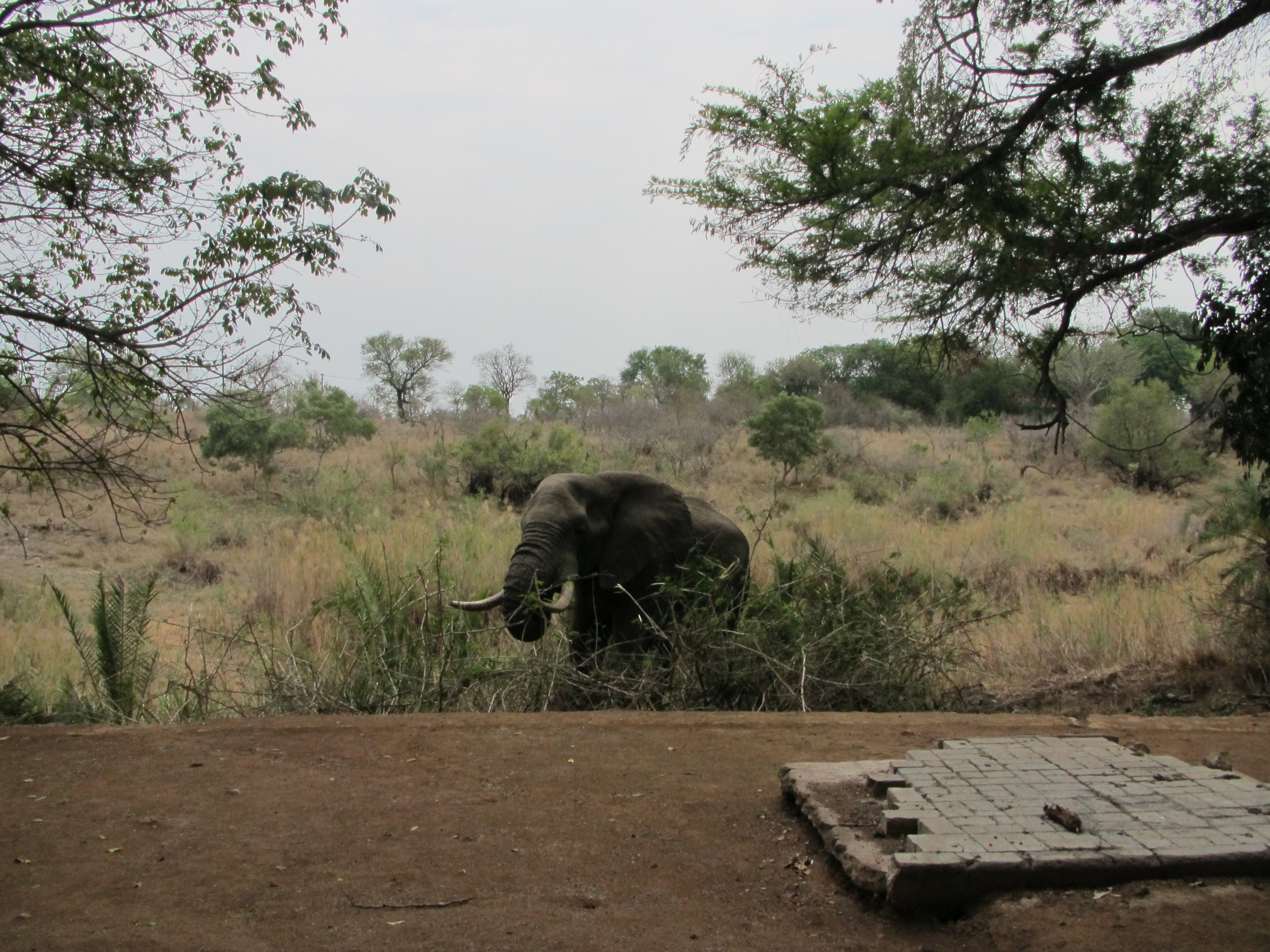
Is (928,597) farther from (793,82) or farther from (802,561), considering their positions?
(793,82)

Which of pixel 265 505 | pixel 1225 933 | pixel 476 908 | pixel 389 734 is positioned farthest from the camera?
pixel 265 505

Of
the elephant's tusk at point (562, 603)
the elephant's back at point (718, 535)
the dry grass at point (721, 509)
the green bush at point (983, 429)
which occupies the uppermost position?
the green bush at point (983, 429)

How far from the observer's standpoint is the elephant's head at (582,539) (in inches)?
285

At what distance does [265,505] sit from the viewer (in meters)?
19.9

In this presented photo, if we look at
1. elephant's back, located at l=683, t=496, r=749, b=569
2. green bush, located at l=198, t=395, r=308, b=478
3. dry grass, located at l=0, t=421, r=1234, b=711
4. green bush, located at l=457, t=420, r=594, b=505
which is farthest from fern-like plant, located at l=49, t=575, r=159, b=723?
green bush, located at l=198, t=395, r=308, b=478

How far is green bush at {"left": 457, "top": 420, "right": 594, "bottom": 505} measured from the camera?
20.0 metres

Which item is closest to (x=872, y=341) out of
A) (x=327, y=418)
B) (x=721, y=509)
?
(x=721, y=509)

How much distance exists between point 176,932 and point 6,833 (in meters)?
1.37

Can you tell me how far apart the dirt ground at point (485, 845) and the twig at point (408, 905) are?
0.01 m

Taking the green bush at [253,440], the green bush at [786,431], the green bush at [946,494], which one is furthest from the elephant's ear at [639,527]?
the green bush at [786,431]

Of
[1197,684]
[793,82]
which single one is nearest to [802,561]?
[1197,684]

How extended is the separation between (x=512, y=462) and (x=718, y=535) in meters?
11.4

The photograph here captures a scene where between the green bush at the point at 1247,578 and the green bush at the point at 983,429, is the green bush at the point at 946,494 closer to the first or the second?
the green bush at the point at 983,429

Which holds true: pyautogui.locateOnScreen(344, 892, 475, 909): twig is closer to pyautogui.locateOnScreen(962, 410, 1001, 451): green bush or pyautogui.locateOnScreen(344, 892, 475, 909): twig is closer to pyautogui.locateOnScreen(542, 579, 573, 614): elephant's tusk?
pyautogui.locateOnScreen(542, 579, 573, 614): elephant's tusk
